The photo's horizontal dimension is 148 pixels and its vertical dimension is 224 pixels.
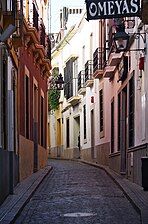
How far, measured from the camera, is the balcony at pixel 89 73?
28.4 meters

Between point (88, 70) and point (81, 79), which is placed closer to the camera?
point (88, 70)

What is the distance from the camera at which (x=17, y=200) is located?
458 inches

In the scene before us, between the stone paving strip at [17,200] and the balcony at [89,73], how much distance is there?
12603mm

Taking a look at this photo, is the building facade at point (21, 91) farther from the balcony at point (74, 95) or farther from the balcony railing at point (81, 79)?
the balcony at point (74, 95)

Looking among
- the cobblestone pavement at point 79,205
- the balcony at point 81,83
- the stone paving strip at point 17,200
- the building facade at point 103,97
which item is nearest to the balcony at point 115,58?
the building facade at point 103,97

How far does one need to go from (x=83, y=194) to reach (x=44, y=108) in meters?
12.5

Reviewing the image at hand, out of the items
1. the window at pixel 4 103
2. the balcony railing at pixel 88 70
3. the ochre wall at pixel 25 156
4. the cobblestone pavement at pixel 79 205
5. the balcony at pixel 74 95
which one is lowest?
the cobblestone pavement at pixel 79 205

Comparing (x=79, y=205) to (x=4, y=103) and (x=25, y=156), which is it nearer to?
(x=4, y=103)

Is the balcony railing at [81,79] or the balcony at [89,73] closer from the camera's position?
the balcony at [89,73]

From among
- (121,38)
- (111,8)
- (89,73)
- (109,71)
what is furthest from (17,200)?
(89,73)

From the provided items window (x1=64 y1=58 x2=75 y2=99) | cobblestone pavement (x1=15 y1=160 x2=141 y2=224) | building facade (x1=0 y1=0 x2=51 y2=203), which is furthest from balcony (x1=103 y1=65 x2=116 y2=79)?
window (x1=64 y1=58 x2=75 y2=99)

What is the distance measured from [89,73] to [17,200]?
17.8 m

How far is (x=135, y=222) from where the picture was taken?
9.41 metres

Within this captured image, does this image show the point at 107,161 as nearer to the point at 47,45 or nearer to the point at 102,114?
the point at 102,114
